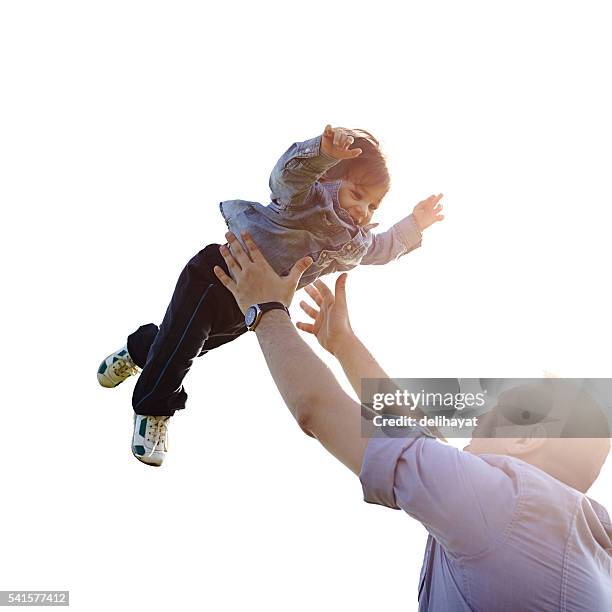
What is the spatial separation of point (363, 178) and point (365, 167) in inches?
3.1

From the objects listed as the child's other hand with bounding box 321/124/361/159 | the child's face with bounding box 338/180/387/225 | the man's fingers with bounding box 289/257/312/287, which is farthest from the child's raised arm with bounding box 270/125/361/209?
the man's fingers with bounding box 289/257/312/287

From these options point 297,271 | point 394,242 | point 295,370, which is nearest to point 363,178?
point 394,242

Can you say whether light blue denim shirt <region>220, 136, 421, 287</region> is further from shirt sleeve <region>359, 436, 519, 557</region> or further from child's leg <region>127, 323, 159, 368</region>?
shirt sleeve <region>359, 436, 519, 557</region>

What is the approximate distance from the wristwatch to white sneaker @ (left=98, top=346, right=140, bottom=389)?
2.54m

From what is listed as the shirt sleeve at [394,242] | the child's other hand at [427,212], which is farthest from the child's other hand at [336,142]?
the child's other hand at [427,212]

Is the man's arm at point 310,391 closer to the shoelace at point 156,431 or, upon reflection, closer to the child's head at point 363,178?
the child's head at point 363,178

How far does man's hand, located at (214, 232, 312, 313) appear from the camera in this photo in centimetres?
264

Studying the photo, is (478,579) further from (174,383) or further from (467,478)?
(174,383)

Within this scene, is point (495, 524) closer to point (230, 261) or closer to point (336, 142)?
point (230, 261)

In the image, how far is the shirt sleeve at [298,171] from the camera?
3470mm

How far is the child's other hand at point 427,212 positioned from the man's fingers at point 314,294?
54.9 inches

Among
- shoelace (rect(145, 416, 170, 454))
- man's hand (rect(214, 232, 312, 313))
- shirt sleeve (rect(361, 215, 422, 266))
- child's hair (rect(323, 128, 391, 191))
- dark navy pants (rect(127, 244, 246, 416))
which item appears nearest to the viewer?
man's hand (rect(214, 232, 312, 313))

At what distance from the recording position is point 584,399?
213 centimetres

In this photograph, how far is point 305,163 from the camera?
3537 millimetres
